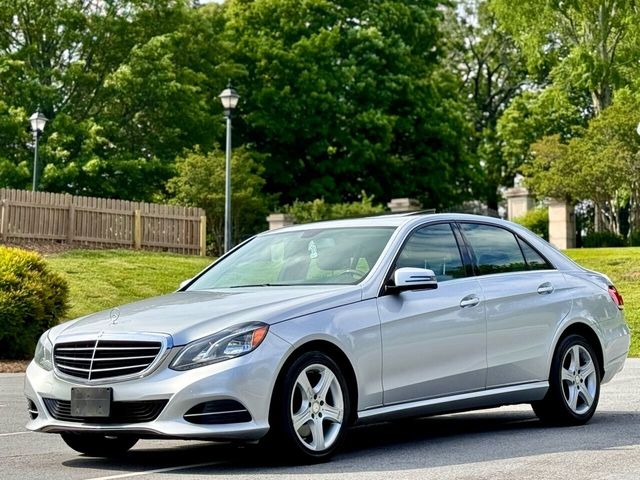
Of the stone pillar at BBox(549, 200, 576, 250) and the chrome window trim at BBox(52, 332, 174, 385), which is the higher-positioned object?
the stone pillar at BBox(549, 200, 576, 250)

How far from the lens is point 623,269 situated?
3234 centimetres

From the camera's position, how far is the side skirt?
859cm

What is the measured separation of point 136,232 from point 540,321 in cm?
2954

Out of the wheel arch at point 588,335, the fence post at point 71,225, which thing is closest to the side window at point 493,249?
the wheel arch at point 588,335

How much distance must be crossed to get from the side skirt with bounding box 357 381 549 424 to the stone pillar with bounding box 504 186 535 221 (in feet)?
142

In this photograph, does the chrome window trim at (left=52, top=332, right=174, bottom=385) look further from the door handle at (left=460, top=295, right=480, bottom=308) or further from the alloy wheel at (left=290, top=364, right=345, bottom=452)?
the door handle at (left=460, top=295, right=480, bottom=308)

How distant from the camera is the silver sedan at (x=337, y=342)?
25.3 ft

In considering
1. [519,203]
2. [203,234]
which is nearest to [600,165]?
[519,203]

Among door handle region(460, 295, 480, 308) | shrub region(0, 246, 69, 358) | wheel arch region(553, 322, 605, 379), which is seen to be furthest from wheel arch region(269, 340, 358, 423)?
shrub region(0, 246, 69, 358)

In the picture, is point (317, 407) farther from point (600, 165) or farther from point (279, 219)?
point (600, 165)

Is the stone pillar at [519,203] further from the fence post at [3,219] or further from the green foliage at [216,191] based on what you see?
the fence post at [3,219]

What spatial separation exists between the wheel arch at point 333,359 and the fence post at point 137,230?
3055 cm

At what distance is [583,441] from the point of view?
30.2ft

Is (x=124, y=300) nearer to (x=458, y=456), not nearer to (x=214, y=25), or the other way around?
(x=458, y=456)
